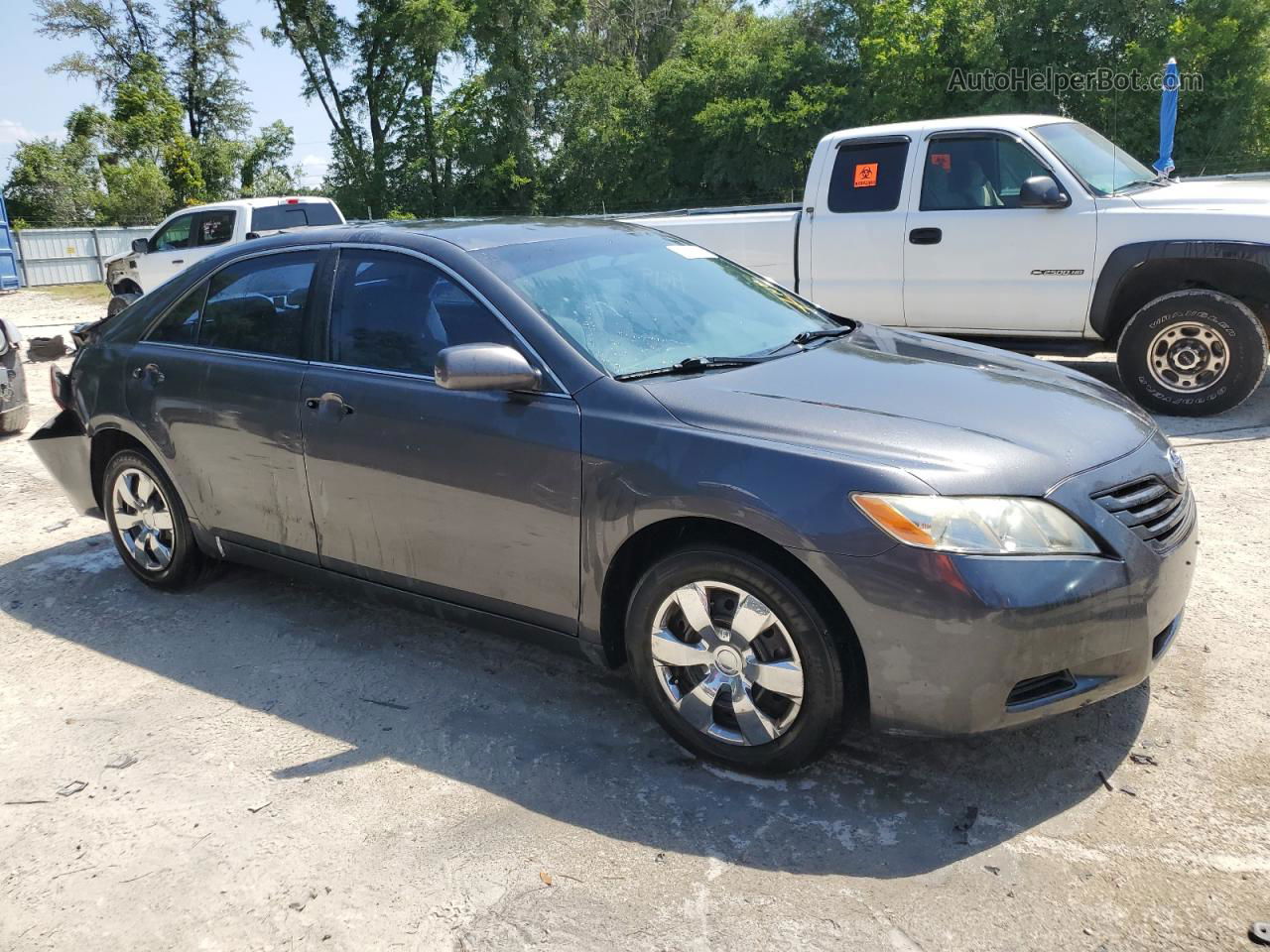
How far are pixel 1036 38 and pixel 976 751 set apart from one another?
Answer: 76.0ft

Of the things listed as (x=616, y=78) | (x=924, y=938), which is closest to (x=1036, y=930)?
(x=924, y=938)

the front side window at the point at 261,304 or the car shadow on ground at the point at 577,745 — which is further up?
the front side window at the point at 261,304

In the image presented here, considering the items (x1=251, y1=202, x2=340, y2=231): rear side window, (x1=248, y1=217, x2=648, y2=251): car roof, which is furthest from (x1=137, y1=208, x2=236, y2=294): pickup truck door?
(x1=248, y1=217, x2=648, y2=251): car roof

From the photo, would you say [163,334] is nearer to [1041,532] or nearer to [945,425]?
[945,425]

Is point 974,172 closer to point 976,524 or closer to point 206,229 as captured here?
point 976,524

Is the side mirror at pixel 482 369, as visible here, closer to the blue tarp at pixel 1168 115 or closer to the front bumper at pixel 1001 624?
the front bumper at pixel 1001 624

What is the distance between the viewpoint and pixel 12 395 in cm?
876

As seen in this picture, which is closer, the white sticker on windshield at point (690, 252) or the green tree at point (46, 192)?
the white sticker on windshield at point (690, 252)

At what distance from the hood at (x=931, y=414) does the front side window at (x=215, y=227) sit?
519 inches

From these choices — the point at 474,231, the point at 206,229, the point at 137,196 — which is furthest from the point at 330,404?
the point at 137,196

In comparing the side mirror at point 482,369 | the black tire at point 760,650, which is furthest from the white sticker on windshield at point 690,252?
the black tire at point 760,650

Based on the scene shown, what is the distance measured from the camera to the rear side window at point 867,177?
810 centimetres

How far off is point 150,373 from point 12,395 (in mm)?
5024

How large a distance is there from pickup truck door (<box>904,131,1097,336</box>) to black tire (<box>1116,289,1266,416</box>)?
0.47m
